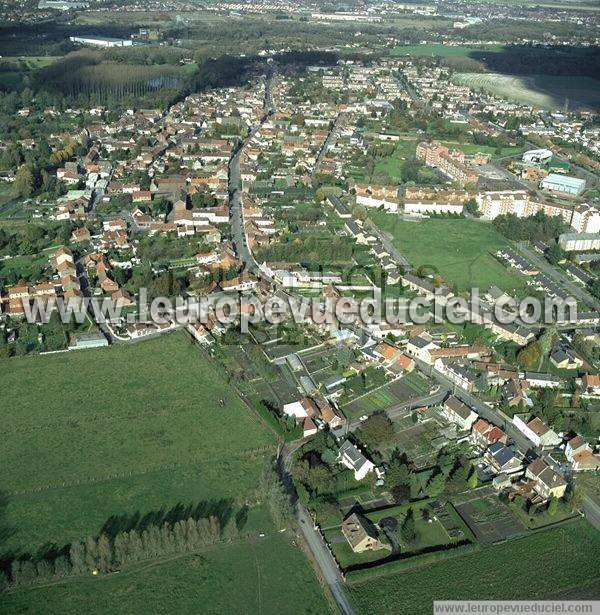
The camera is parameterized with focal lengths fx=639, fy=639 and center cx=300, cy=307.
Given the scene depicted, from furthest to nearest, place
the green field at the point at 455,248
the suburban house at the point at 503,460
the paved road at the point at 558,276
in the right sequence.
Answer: the green field at the point at 455,248, the paved road at the point at 558,276, the suburban house at the point at 503,460

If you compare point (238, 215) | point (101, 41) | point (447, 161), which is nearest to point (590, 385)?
point (238, 215)

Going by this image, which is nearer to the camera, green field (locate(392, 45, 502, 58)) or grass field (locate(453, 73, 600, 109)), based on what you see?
grass field (locate(453, 73, 600, 109))

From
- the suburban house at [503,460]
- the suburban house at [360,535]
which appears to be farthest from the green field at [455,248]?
the suburban house at [360,535]

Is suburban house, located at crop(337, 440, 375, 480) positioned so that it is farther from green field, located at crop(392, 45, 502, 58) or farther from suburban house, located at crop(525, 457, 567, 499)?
green field, located at crop(392, 45, 502, 58)

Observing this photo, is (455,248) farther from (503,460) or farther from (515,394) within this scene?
(503,460)

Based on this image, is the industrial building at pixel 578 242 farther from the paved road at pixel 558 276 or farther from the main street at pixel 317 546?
the main street at pixel 317 546

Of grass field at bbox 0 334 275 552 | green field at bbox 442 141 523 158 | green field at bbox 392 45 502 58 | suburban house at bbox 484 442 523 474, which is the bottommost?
grass field at bbox 0 334 275 552

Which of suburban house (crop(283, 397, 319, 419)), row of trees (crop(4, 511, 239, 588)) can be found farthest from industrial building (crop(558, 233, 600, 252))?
row of trees (crop(4, 511, 239, 588))
